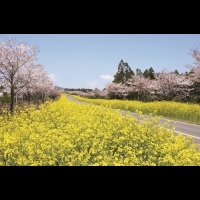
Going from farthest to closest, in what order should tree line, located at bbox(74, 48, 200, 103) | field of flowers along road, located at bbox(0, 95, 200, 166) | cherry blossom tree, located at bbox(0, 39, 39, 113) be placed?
tree line, located at bbox(74, 48, 200, 103), cherry blossom tree, located at bbox(0, 39, 39, 113), field of flowers along road, located at bbox(0, 95, 200, 166)

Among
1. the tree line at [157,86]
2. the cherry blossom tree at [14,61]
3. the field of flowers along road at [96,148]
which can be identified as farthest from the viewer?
the tree line at [157,86]

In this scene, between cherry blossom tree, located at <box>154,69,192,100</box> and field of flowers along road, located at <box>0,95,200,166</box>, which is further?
cherry blossom tree, located at <box>154,69,192,100</box>

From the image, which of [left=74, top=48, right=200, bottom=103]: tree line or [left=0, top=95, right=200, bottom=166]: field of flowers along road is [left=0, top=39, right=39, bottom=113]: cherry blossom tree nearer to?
[left=0, top=95, right=200, bottom=166]: field of flowers along road

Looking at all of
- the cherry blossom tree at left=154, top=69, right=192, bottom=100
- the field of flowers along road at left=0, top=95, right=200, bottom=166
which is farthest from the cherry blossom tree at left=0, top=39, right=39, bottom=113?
the cherry blossom tree at left=154, top=69, right=192, bottom=100

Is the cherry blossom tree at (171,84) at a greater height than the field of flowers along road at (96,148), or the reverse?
the cherry blossom tree at (171,84)

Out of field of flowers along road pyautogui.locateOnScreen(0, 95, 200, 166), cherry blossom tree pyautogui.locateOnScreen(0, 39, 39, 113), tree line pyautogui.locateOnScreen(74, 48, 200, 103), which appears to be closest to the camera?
field of flowers along road pyautogui.locateOnScreen(0, 95, 200, 166)

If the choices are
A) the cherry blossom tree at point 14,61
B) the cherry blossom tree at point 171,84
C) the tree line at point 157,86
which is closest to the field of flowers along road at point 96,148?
the cherry blossom tree at point 14,61

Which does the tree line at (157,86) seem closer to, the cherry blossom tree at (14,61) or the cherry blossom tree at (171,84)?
the cherry blossom tree at (171,84)

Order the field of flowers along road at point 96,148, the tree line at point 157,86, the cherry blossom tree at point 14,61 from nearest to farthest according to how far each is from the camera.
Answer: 1. the field of flowers along road at point 96,148
2. the cherry blossom tree at point 14,61
3. the tree line at point 157,86

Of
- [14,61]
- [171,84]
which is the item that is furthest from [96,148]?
[171,84]

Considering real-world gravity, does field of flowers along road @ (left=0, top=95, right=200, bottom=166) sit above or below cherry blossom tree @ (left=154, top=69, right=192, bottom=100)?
below
